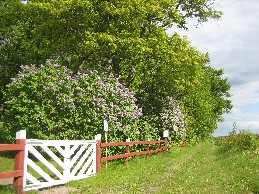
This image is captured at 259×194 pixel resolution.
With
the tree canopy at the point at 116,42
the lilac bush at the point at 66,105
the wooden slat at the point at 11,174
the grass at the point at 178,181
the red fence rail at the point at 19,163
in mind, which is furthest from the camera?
the tree canopy at the point at 116,42

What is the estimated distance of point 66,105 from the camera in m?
20.4

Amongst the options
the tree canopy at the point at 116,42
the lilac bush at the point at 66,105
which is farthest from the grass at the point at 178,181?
the tree canopy at the point at 116,42

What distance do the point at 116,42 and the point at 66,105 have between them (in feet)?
17.9

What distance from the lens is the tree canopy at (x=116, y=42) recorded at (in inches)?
935

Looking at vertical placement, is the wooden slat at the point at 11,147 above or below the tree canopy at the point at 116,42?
below

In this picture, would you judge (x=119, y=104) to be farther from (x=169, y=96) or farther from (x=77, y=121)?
(x=169, y=96)

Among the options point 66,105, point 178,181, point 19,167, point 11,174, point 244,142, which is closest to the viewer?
point 11,174

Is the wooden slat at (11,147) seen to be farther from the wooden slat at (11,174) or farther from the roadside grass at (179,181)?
the roadside grass at (179,181)

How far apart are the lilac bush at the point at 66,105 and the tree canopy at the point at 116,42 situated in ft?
10.5

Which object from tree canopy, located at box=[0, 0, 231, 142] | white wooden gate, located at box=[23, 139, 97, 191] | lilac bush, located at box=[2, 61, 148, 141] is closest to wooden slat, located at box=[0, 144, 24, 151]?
white wooden gate, located at box=[23, 139, 97, 191]

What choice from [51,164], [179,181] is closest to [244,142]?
[179,181]

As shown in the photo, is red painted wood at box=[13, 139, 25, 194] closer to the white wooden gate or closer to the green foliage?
the white wooden gate

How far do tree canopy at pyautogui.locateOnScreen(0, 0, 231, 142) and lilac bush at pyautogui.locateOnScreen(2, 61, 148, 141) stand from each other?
3196mm

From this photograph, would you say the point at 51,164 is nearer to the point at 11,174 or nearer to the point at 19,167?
the point at 19,167
